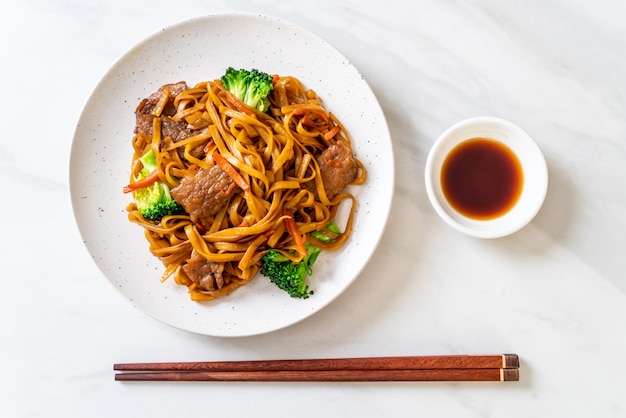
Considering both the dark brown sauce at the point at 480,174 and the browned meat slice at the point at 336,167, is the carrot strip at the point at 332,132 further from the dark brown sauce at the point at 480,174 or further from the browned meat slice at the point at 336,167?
the dark brown sauce at the point at 480,174

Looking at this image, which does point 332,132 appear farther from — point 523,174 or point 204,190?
point 523,174

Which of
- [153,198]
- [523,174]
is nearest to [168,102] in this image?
[153,198]

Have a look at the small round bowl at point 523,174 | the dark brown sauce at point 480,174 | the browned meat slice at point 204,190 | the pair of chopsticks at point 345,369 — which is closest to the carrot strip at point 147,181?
the browned meat slice at point 204,190

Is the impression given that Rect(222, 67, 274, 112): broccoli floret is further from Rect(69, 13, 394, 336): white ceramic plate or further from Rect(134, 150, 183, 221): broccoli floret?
Rect(134, 150, 183, 221): broccoli floret

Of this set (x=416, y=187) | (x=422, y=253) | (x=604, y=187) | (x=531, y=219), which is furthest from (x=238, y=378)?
(x=604, y=187)

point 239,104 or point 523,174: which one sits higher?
point 239,104

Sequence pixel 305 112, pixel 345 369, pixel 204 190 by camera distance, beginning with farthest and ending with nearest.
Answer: pixel 345 369 < pixel 305 112 < pixel 204 190

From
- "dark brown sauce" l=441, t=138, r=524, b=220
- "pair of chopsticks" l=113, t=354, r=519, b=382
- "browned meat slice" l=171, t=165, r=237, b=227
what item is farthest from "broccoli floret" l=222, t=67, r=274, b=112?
"pair of chopsticks" l=113, t=354, r=519, b=382

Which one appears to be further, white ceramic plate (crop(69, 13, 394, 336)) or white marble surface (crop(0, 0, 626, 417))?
white marble surface (crop(0, 0, 626, 417))
